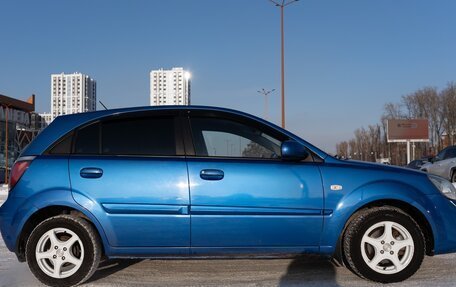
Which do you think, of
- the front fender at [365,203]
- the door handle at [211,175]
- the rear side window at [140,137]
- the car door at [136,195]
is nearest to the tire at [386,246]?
the front fender at [365,203]

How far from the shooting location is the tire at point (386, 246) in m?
4.24

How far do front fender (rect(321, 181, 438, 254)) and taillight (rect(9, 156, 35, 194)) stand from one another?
9.27ft

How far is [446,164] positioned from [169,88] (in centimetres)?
1036

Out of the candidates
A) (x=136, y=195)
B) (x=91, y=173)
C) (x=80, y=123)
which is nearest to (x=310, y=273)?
(x=136, y=195)

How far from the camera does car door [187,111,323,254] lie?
4102 mm

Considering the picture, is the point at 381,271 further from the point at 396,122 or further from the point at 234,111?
the point at 396,122

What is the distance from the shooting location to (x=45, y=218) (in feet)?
14.1

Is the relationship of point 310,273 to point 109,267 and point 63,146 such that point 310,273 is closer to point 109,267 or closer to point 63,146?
point 109,267

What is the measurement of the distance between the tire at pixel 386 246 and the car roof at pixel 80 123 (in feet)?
2.54

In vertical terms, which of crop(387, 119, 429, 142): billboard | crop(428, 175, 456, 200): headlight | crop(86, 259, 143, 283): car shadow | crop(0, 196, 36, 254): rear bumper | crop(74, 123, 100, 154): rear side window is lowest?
crop(86, 259, 143, 283): car shadow

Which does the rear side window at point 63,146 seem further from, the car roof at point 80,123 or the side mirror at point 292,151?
the side mirror at point 292,151

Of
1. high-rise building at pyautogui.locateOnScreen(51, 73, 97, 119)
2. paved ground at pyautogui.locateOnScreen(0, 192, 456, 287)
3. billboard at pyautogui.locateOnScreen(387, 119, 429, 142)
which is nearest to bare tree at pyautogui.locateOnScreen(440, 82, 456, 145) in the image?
billboard at pyautogui.locateOnScreen(387, 119, 429, 142)

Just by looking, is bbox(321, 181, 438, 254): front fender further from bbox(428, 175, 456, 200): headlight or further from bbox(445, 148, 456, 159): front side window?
bbox(445, 148, 456, 159): front side window

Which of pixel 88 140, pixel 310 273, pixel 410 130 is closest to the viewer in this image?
pixel 88 140
